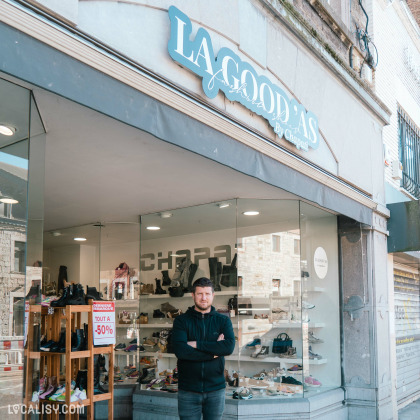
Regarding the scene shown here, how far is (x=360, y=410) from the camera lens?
7891 millimetres

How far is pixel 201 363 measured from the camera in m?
4.55

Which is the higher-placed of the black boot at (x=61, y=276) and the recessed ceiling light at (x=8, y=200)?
the recessed ceiling light at (x=8, y=200)

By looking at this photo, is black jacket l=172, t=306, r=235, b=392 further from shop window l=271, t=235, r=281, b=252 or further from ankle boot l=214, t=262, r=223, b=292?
shop window l=271, t=235, r=281, b=252

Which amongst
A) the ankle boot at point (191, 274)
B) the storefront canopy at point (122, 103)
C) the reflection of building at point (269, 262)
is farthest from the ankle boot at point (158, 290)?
the storefront canopy at point (122, 103)

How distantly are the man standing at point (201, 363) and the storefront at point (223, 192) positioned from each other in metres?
1.26

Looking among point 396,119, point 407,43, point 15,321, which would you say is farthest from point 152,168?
point 407,43

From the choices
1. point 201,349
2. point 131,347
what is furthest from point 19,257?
point 131,347

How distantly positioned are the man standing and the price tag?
5.78 ft

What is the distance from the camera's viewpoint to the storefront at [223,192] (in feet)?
13.4

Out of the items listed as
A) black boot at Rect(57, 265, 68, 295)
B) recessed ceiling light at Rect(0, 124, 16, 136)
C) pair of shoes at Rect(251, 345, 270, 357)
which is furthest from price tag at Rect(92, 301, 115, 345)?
black boot at Rect(57, 265, 68, 295)

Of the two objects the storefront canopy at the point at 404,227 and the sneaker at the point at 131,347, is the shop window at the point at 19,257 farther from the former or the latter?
the storefront canopy at the point at 404,227

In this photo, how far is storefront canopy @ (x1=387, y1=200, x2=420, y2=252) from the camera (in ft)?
28.3

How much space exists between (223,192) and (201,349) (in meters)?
2.89

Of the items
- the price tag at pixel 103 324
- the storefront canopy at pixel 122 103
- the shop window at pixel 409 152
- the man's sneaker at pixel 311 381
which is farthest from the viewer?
the shop window at pixel 409 152
